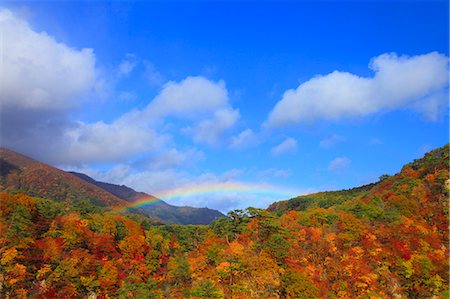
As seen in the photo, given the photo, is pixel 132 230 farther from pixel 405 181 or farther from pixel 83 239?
pixel 405 181

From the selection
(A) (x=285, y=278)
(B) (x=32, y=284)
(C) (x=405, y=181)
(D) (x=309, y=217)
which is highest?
(C) (x=405, y=181)

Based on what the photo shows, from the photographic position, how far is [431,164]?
92.6 meters

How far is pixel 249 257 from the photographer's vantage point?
4700cm

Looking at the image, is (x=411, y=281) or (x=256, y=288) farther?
(x=411, y=281)

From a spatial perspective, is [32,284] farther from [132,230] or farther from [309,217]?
[309,217]

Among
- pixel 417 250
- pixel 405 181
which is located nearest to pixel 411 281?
pixel 417 250

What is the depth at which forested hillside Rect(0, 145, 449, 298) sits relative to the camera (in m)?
44.4

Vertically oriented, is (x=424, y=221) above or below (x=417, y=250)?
above

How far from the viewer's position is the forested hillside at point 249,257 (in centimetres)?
4441

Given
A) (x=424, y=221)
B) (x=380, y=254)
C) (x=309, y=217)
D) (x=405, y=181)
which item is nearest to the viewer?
(x=380, y=254)

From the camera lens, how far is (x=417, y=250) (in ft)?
171

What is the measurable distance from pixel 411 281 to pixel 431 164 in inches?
2091

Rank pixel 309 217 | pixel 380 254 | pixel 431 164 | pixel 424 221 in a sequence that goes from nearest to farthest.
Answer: pixel 380 254 < pixel 424 221 < pixel 309 217 < pixel 431 164

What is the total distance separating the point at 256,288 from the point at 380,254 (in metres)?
22.1
